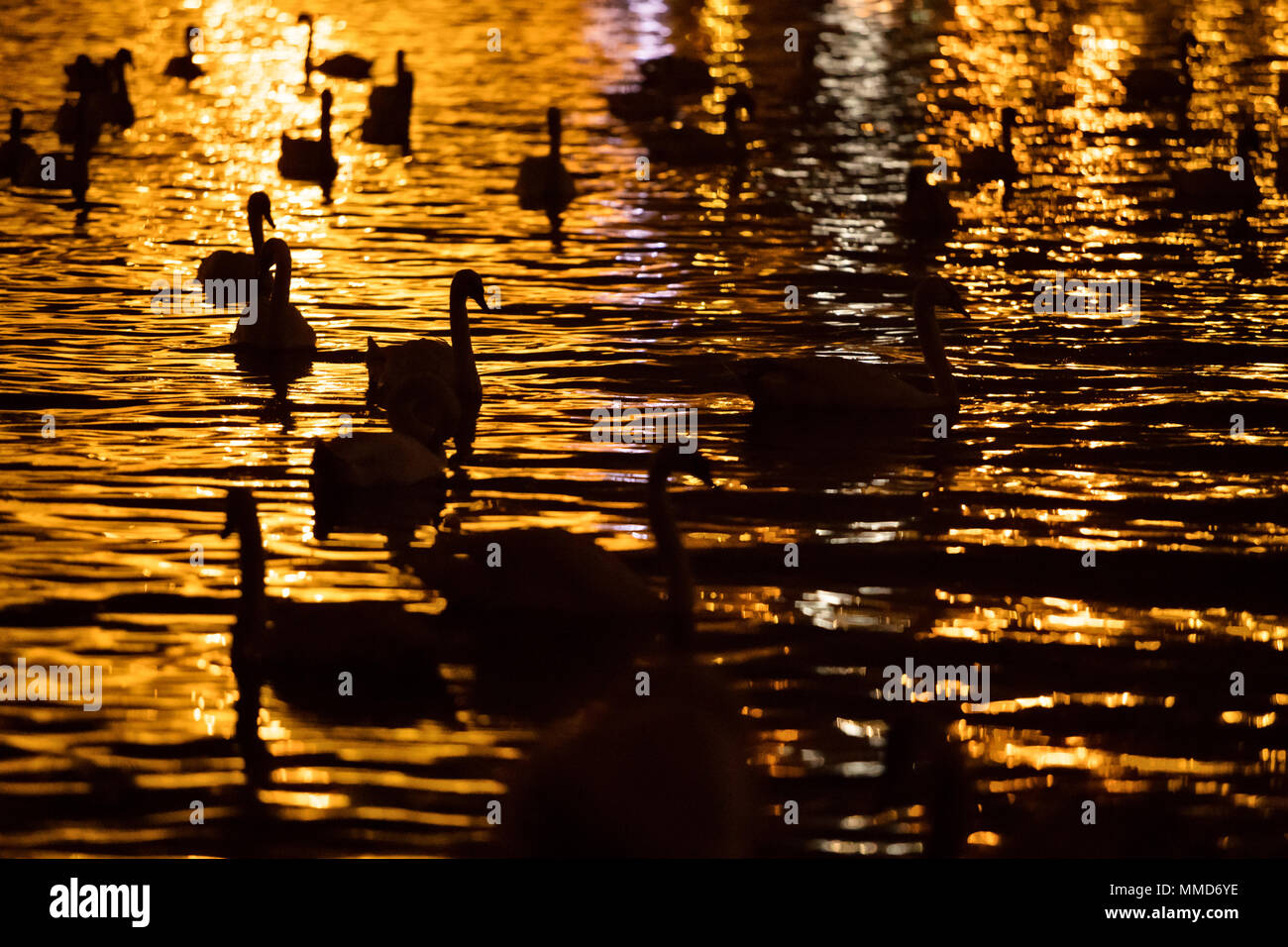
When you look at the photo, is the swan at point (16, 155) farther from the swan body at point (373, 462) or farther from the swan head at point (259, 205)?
the swan body at point (373, 462)

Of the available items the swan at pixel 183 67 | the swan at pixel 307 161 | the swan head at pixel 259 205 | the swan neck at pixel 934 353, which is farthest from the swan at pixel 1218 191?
the swan at pixel 183 67

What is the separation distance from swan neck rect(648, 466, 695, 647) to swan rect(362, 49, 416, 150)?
1761cm

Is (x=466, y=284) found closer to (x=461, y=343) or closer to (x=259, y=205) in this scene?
(x=461, y=343)

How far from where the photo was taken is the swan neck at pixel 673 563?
8.80 meters

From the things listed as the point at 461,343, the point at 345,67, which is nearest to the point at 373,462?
the point at 461,343

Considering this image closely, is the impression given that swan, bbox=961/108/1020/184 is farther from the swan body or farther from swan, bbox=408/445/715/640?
swan, bbox=408/445/715/640

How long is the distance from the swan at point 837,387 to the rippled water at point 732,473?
0.29m

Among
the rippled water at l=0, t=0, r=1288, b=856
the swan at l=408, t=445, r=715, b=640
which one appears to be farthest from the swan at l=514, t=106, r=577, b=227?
the swan at l=408, t=445, r=715, b=640

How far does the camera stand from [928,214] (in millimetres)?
20141

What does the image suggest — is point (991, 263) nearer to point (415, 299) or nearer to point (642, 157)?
point (415, 299)

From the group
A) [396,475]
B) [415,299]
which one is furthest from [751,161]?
[396,475]

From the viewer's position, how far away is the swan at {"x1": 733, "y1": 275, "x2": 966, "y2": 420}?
1316 centimetres

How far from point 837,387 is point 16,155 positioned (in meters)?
13.0

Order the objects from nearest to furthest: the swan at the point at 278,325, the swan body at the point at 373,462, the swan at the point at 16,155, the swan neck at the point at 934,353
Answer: the swan body at the point at 373,462
the swan neck at the point at 934,353
the swan at the point at 278,325
the swan at the point at 16,155
